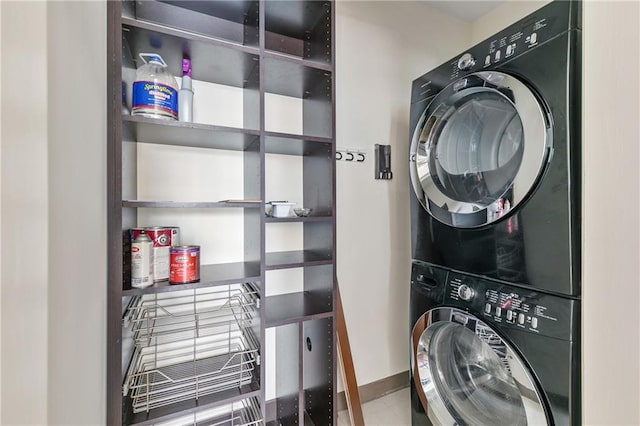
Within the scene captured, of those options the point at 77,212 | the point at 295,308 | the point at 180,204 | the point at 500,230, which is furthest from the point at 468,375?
A: the point at 77,212

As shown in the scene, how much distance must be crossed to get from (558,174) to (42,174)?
1.17 m

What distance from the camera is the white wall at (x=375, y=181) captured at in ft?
5.25

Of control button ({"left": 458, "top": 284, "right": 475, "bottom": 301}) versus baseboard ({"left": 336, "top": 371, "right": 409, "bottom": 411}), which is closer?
control button ({"left": 458, "top": 284, "right": 475, "bottom": 301})

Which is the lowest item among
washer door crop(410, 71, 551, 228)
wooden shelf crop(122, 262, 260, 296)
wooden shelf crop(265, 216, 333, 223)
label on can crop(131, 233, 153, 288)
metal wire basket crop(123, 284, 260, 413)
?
metal wire basket crop(123, 284, 260, 413)

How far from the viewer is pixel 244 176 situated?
4.26ft

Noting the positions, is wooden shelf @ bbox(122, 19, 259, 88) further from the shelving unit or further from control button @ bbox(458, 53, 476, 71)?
control button @ bbox(458, 53, 476, 71)

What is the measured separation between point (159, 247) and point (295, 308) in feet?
1.97

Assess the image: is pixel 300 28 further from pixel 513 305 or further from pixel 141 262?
pixel 513 305

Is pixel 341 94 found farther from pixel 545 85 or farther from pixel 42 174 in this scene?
pixel 42 174

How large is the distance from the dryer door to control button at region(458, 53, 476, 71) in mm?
942

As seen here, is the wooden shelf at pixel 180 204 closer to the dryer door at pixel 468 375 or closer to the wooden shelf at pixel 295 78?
the wooden shelf at pixel 295 78

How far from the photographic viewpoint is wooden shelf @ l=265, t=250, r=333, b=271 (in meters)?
1.11

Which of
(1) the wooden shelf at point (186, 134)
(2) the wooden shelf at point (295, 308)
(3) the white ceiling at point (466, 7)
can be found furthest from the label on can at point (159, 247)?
(3) the white ceiling at point (466, 7)

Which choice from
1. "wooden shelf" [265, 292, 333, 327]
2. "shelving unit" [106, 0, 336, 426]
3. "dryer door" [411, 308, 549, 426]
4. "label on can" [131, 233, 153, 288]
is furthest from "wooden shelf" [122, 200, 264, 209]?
"dryer door" [411, 308, 549, 426]
